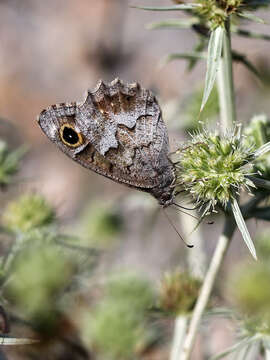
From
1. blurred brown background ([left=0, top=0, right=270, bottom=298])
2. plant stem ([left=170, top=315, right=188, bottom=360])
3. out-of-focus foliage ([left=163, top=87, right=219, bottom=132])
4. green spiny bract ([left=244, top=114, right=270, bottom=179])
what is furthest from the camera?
blurred brown background ([left=0, top=0, right=270, bottom=298])

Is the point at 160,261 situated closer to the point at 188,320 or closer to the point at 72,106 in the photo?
the point at 188,320

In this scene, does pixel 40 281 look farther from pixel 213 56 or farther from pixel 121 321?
pixel 213 56

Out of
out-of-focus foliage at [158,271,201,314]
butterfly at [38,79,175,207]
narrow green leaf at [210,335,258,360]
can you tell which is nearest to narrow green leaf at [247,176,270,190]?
butterfly at [38,79,175,207]

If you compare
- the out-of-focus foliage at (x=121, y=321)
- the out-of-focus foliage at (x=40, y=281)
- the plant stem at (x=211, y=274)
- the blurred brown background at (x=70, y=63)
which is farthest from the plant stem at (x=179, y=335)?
the blurred brown background at (x=70, y=63)

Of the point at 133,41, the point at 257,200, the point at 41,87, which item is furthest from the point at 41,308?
the point at 133,41

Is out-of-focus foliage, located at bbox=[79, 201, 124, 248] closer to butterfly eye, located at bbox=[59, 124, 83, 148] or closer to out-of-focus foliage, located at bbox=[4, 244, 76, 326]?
out-of-focus foliage, located at bbox=[4, 244, 76, 326]

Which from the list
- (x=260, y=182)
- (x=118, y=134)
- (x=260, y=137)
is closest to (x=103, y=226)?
(x=118, y=134)
